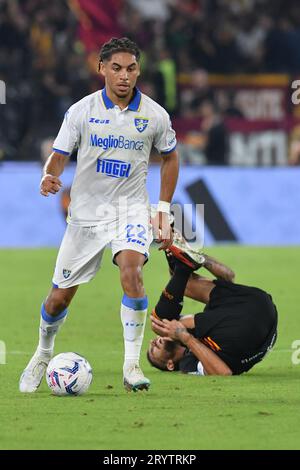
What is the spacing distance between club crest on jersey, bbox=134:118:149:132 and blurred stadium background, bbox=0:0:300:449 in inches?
70.3

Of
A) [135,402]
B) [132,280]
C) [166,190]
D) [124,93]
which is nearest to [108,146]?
[124,93]

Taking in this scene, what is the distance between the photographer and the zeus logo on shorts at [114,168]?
28.3 feet

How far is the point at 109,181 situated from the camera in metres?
8.67

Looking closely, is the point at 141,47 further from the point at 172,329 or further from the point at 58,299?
the point at 58,299

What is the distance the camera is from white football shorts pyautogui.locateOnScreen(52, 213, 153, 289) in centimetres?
859

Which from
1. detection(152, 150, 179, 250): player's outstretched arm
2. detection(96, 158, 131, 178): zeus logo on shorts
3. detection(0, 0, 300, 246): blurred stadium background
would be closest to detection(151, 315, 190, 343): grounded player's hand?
detection(152, 150, 179, 250): player's outstretched arm

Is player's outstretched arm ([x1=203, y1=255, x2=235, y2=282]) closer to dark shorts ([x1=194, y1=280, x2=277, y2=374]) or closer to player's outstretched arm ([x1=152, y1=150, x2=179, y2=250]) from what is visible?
dark shorts ([x1=194, y1=280, x2=277, y2=374])

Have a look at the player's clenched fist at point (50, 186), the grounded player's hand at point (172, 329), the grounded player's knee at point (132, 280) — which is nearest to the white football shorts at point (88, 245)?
the grounded player's knee at point (132, 280)

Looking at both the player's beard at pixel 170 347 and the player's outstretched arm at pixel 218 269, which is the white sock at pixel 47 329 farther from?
the player's outstretched arm at pixel 218 269

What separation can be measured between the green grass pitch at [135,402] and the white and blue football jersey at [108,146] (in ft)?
4.34

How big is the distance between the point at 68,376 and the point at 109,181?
1.36 m

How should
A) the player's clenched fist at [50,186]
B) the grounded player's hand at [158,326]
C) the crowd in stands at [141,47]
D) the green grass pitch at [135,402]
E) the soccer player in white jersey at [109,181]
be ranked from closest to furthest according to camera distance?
the green grass pitch at [135,402]
the player's clenched fist at [50,186]
the soccer player in white jersey at [109,181]
the grounded player's hand at [158,326]
the crowd in stands at [141,47]

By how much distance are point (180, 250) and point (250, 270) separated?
739 centimetres

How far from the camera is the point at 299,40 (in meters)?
25.1
